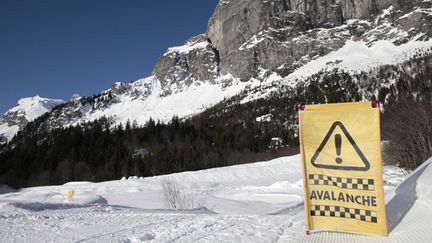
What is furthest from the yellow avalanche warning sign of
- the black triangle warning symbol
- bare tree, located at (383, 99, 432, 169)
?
bare tree, located at (383, 99, 432, 169)

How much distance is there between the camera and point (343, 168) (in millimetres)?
5031

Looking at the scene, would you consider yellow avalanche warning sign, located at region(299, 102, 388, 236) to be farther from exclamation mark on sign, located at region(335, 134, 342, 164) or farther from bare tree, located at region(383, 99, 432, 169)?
bare tree, located at region(383, 99, 432, 169)

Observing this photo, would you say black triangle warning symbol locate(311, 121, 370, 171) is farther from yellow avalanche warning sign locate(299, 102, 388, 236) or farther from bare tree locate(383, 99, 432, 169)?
bare tree locate(383, 99, 432, 169)

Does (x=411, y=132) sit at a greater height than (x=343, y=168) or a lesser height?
greater

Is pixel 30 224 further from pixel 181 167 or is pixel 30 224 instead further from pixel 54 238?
pixel 181 167

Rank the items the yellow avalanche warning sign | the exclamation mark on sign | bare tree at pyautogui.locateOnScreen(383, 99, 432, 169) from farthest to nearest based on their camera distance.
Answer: bare tree at pyautogui.locateOnScreen(383, 99, 432, 169)
the exclamation mark on sign
the yellow avalanche warning sign

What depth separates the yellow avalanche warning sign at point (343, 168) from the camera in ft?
15.9

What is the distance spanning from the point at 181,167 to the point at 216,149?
22.1m

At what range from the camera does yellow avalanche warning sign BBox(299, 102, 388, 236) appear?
4848 mm

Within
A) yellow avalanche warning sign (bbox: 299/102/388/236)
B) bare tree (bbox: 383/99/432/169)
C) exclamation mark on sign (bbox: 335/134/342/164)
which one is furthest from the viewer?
bare tree (bbox: 383/99/432/169)

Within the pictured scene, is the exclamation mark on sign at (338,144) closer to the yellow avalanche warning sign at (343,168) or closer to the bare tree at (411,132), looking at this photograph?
the yellow avalanche warning sign at (343,168)

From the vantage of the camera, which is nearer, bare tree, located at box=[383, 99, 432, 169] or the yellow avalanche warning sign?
the yellow avalanche warning sign

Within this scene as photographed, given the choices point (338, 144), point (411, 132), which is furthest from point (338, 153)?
point (411, 132)

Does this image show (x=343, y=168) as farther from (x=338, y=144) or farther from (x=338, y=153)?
(x=338, y=144)
